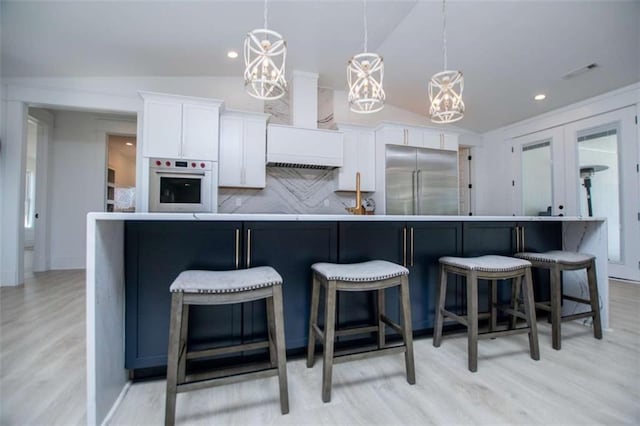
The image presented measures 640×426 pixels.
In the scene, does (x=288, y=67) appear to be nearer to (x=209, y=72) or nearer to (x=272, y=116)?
(x=272, y=116)

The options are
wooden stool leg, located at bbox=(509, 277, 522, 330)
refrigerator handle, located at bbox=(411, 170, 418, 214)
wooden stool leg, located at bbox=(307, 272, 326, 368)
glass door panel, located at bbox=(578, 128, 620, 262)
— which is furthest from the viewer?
refrigerator handle, located at bbox=(411, 170, 418, 214)

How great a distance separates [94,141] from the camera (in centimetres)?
474

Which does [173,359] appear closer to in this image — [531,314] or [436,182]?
[531,314]

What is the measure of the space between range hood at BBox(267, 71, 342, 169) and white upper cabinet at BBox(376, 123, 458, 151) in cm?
71

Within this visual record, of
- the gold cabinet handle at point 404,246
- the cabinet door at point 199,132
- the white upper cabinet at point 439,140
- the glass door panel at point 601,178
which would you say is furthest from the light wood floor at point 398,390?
the white upper cabinet at point 439,140

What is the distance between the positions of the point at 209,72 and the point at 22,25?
1.77 m

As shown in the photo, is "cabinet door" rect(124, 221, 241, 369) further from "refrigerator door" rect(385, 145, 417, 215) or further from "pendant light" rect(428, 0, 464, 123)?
"refrigerator door" rect(385, 145, 417, 215)

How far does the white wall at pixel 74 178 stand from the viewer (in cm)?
456

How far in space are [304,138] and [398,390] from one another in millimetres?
3089

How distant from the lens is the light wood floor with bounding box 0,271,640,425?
1.22 metres

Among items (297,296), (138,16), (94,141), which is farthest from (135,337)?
(94,141)

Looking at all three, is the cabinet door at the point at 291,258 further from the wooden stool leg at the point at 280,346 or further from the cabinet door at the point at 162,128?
the cabinet door at the point at 162,128

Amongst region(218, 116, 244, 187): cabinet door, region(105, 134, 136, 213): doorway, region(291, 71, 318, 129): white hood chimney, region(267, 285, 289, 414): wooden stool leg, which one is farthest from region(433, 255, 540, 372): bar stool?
region(105, 134, 136, 213): doorway

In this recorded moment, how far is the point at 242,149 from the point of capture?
11.9ft
